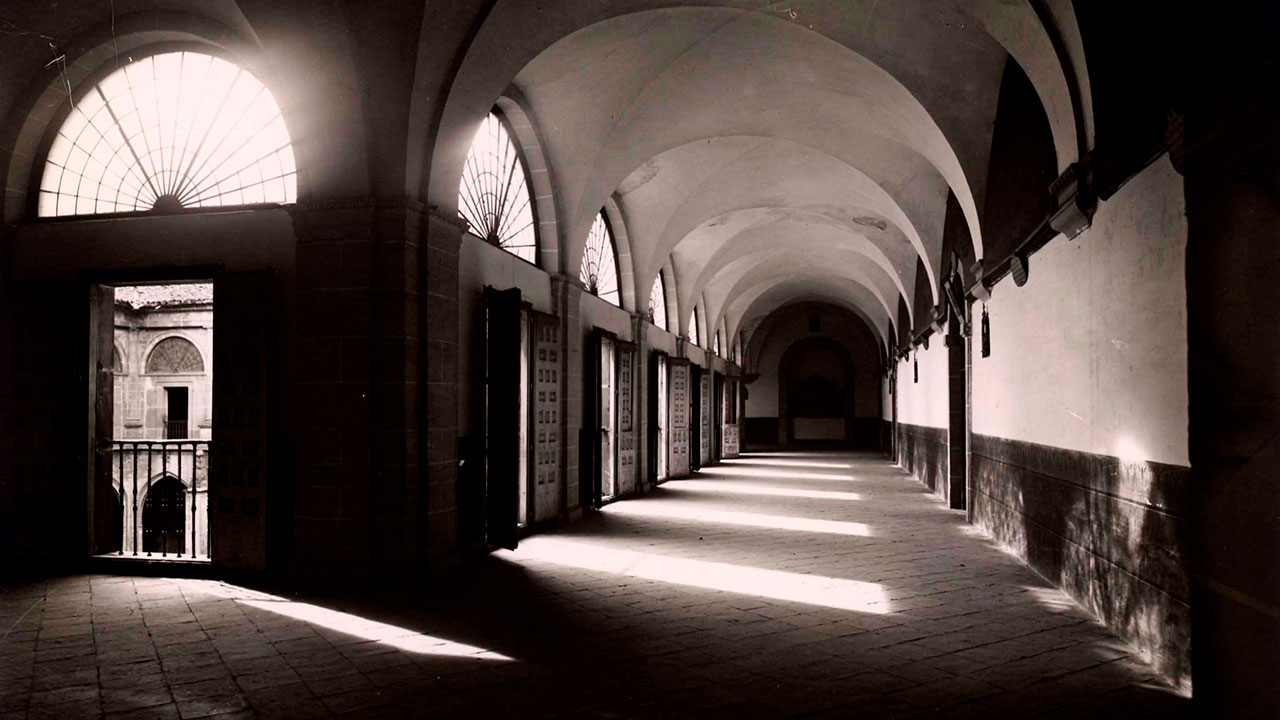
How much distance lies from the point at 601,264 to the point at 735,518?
15.4 ft

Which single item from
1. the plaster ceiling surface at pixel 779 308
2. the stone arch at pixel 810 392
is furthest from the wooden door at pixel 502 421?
the stone arch at pixel 810 392

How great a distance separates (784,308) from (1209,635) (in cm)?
2901

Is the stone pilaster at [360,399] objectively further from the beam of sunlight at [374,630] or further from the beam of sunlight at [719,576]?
the beam of sunlight at [719,576]

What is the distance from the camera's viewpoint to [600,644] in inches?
188

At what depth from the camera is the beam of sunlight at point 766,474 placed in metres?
17.5

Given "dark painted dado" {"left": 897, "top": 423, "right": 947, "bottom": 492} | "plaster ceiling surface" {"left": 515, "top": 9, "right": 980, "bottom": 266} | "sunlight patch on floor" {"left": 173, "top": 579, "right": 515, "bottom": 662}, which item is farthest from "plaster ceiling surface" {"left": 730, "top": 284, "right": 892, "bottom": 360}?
"sunlight patch on floor" {"left": 173, "top": 579, "right": 515, "bottom": 662}

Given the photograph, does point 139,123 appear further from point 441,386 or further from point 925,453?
point 925,453

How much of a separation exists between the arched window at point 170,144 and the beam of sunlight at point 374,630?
3505 millimetres

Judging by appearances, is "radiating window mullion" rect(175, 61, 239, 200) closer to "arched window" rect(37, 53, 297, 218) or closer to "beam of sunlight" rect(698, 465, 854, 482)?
"arched window" rect(37, 53, 297, 218)

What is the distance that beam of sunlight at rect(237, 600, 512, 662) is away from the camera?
4602mm

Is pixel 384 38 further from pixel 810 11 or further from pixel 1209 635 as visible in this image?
pixel 1209 635

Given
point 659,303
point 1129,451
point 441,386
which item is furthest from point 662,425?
point 1129,451

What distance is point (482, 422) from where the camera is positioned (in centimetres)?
784

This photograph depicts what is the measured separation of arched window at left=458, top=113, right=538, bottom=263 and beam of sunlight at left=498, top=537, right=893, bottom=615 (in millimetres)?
3277
